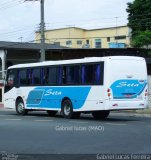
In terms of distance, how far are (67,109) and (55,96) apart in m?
1.25

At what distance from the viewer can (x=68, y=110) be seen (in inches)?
1016

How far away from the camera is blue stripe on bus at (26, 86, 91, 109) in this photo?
24875mm

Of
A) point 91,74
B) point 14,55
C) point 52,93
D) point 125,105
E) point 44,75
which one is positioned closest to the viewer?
point 125,105

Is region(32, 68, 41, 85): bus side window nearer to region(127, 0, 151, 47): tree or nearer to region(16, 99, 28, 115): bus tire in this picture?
region(16, 99, 28, 115): bus tire

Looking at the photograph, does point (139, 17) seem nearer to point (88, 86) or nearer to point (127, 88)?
point (88, 86)

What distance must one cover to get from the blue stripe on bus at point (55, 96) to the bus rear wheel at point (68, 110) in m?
0.26

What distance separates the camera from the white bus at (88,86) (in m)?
23.5

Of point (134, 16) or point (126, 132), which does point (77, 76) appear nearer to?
point (126, 132)

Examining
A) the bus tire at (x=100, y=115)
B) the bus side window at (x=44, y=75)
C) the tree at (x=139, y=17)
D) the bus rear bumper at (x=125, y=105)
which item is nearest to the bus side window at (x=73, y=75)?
the bus tire at (x=100, y=115)

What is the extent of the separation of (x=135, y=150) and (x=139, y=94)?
1109cm

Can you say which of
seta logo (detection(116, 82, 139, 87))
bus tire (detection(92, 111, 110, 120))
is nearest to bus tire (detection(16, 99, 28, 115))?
bus tire (detection(92, 111, 110, 120))

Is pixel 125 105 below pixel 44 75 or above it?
below

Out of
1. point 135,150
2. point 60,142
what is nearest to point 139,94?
point 60,142

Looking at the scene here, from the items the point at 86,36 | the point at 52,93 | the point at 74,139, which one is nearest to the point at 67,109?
the point at 52,93
